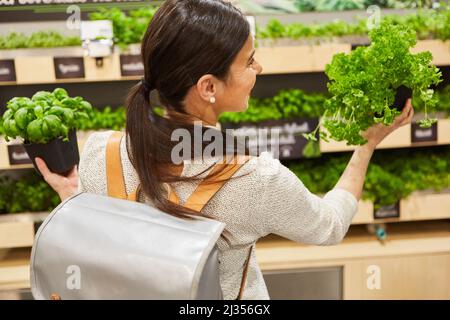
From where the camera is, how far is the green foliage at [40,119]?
1.42 metres

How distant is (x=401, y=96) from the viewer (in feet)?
4.45

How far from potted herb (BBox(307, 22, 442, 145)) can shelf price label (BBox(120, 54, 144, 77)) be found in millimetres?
1270

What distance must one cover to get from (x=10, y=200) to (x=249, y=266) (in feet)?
5.88

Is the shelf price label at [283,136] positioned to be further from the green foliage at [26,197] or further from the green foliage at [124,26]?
the green foliage at [26,197]

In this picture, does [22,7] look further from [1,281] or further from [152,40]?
[152,40]

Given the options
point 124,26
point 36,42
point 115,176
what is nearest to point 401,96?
point 115,176

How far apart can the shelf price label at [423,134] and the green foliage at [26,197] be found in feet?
6.09

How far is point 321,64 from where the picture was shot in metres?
2.44

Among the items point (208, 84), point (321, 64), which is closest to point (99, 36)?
point (321, 64)

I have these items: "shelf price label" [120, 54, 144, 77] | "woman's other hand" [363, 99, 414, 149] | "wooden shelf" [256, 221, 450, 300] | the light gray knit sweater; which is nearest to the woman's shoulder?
the light gray knit sweater

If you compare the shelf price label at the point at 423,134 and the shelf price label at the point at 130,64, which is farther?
the shelf price label at the point at 423,134

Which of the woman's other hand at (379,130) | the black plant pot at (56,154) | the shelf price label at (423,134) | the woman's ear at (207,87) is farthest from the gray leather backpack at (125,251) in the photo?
the shelf price label at (423,134)

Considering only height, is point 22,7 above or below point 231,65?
above

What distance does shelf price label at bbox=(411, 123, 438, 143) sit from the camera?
A: 2488 mm
